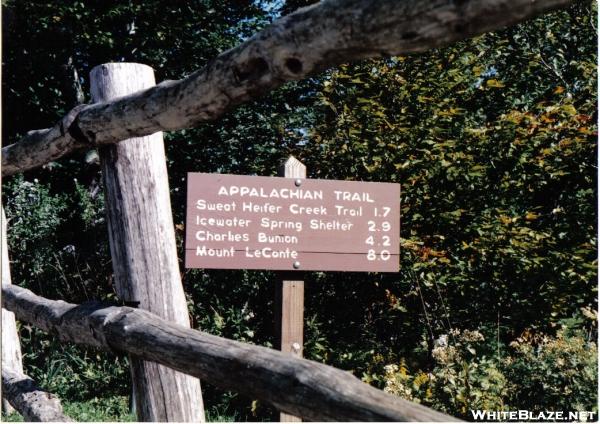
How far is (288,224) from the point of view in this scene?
122 inches

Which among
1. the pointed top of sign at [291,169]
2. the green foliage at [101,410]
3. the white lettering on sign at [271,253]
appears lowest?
the green foliage at [101,410]

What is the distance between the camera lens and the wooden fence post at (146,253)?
7.79ft

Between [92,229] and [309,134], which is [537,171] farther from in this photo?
[92,229]

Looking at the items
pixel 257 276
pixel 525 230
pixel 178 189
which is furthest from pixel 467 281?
pixel 178 189

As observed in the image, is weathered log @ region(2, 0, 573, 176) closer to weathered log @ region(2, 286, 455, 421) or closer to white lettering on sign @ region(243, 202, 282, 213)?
weathered log @ region(2, 286, 455, 421)

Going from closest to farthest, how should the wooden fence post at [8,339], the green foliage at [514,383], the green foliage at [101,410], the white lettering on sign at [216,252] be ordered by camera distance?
the white lettering on sign at [216,252]
the green foliage at [514,383]
the wooden fence post at [8,339]
the green foliage at [101,410]

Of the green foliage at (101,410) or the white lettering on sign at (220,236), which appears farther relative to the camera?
the green foliage at (101,410)

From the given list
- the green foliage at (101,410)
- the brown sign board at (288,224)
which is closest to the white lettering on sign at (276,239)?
the brown sign board at (288,224)

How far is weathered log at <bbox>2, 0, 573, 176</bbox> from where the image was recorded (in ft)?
3.91

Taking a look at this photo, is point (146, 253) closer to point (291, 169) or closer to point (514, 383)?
point (291, 169)

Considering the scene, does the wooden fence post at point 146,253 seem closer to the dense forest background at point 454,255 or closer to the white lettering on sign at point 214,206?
the white lettering on sign at point 214,206

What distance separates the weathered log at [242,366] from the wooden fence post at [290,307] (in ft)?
3.06

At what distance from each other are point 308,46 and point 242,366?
87cm

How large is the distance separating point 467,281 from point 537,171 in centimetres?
103
